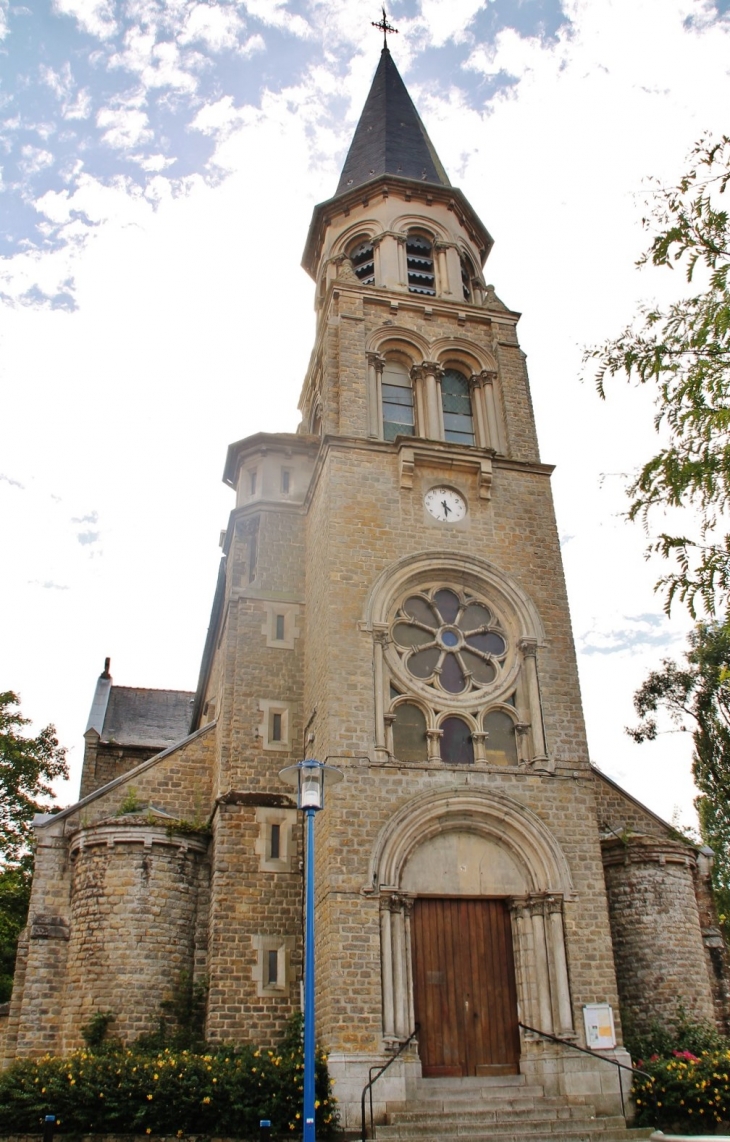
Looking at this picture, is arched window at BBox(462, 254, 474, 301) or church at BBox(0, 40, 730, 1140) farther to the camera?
arched window at BBox(462, 254, 474, 301)

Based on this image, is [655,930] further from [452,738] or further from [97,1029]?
[97,1029]

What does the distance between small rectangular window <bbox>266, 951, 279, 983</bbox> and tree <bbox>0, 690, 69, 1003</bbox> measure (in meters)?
15.3

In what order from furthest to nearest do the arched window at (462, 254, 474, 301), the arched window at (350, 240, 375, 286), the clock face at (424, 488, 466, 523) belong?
the arched window at (462, 254, 474, 301), the arched window at (350, 240, 375, 286), the clock face at (424, 488, 466, 523)

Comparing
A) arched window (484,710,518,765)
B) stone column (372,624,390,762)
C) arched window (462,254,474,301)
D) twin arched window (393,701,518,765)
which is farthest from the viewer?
arched window (462,254,474,301)

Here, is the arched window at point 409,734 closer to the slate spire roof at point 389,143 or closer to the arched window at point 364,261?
the arched window at point 364,261

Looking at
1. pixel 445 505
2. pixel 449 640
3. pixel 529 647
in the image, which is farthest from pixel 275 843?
pixel 445 505

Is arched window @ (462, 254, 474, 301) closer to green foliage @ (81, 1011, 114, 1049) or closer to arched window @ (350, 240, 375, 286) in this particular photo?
arched window @ (350, 240, 375, 286)

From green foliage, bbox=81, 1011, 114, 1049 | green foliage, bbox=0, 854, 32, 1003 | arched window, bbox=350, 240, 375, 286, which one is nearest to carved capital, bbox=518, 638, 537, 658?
green foliage, bbox=81, 1011, 114, 1049

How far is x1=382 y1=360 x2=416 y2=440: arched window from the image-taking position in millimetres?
21375

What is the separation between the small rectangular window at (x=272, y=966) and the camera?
16.6 meters

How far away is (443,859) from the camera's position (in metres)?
16.0

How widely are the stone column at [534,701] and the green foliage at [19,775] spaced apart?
1871cm

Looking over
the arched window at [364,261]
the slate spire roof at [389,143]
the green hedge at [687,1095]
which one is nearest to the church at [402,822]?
the green hedge at [687,1095]

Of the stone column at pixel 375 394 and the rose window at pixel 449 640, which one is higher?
the stone column at pixel 375 394
